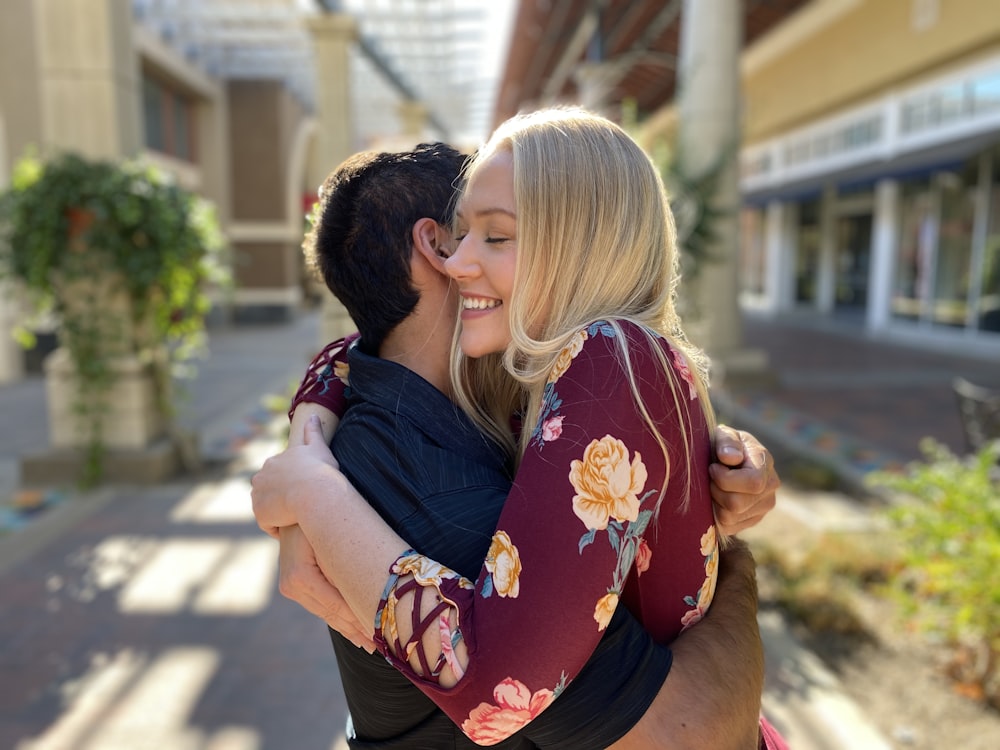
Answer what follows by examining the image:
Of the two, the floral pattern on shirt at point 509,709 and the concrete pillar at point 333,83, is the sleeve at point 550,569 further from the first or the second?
the concrete pillar at point 333,83

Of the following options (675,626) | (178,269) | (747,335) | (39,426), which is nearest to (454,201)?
(675,626)

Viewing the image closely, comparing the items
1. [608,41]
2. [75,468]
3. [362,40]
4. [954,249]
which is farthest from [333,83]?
[608,41]

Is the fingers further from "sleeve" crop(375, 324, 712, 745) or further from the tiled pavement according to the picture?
the tiled pavement

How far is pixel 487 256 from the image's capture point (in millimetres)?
1065

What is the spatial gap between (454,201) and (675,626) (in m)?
0.69

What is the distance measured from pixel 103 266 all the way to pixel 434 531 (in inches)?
211

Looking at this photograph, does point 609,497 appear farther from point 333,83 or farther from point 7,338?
point 7,338

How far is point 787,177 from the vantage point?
19.9 m

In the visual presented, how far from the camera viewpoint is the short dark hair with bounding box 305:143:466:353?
117cm

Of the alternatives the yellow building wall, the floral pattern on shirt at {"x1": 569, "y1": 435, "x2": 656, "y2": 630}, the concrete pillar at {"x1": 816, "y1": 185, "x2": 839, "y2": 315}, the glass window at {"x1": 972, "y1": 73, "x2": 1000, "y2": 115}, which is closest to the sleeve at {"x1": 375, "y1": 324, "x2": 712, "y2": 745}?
the floral pattern on shirt at {"x1": 569, "y1": 435, "x2": 656, "y2": 630}

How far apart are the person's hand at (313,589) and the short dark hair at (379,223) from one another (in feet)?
1.17

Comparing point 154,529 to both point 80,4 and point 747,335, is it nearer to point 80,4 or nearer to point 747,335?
point 80,4

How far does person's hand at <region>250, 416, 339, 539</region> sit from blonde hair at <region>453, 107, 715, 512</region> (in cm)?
29

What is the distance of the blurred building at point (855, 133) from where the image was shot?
40.9 feet
